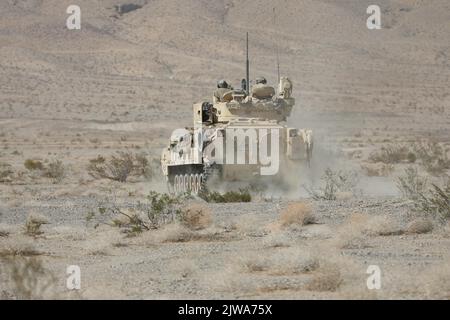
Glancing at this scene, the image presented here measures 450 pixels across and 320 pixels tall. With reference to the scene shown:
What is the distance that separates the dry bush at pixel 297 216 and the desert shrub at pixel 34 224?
372 centimetres

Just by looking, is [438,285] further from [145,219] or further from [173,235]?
[145,219]

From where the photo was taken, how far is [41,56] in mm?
108312

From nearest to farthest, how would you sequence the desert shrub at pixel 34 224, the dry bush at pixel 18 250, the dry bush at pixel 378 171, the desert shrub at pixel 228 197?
1. the dry bush at pixel 18 250
2. the desert shrub at pixel 34 224
3. the desert shrub at pixel 228 197
4. the dry bush at pixel 378 171

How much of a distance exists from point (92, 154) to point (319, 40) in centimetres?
6779

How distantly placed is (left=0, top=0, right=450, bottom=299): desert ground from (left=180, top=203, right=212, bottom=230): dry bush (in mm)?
26

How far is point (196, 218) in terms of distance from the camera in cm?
1725

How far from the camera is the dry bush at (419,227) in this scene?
15969mm

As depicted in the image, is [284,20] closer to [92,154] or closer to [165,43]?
[165,43]

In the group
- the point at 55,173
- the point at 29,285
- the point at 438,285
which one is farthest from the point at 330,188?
the point at 29,285

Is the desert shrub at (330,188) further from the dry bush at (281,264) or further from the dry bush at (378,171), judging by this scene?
the dry bush at (281,264)

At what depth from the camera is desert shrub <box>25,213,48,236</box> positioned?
56.8 ft

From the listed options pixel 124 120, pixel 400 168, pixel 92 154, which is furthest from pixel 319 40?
pixel 400 168

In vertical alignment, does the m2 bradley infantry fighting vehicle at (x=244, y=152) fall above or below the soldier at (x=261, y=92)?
below

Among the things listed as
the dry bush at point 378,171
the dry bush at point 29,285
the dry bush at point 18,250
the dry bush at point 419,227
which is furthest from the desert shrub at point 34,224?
the dry bush at point 378,171
